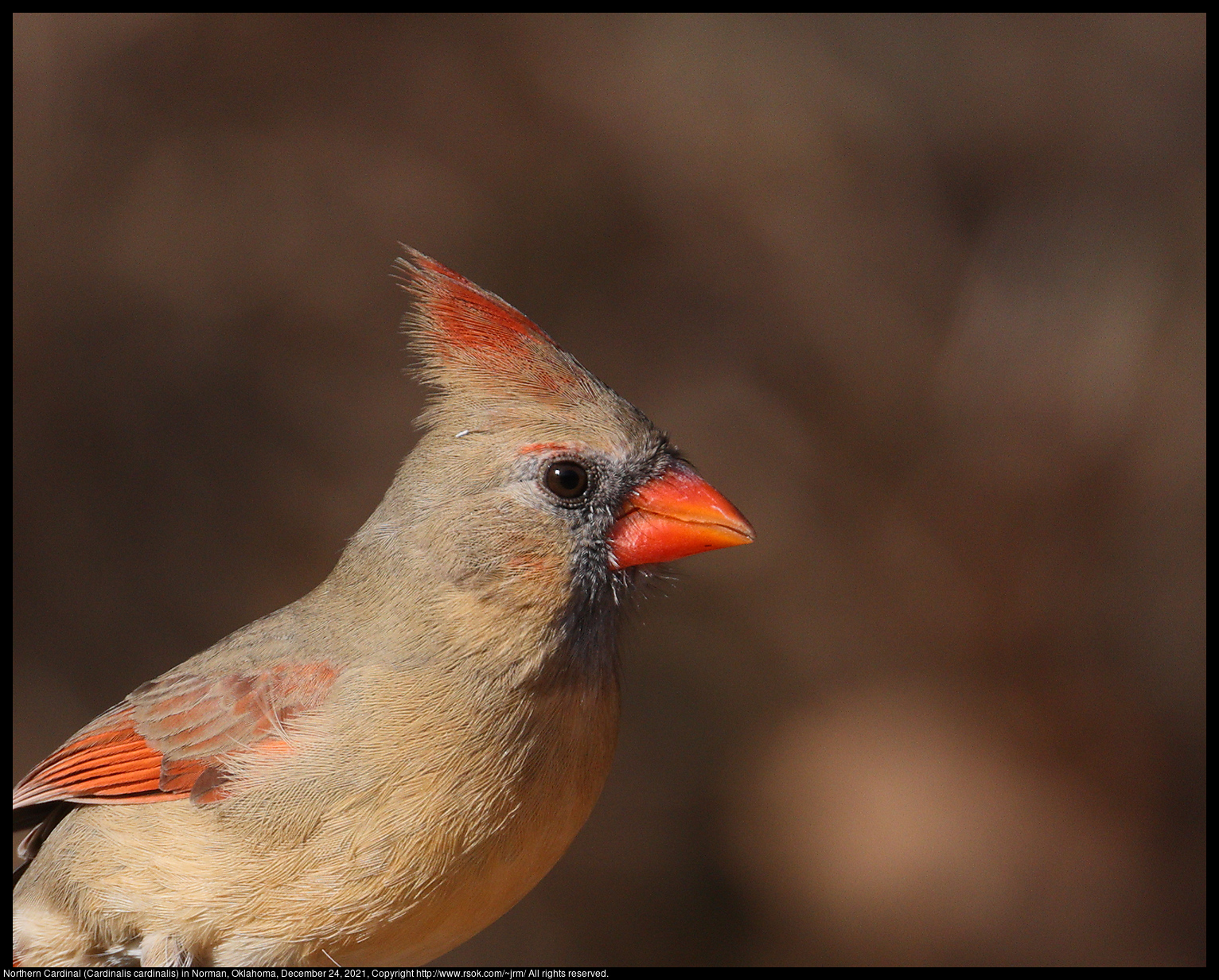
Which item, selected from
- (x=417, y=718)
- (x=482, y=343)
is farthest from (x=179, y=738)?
(x=482, y=343)

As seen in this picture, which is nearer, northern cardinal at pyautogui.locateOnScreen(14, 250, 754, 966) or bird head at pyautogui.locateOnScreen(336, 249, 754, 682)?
northern cardinal at pyautogui.locateOnScreen(14, 250, 754, 966)

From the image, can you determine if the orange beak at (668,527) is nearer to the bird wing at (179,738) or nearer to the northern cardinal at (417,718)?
the northern cardinal at (417,718)

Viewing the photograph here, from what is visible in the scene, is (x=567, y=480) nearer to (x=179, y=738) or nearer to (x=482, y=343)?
(x=482, y=343)

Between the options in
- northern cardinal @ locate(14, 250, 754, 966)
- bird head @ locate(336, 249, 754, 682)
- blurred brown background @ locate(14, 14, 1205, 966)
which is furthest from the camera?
blurred brown background @ locate(14, 14, 1205, 966)

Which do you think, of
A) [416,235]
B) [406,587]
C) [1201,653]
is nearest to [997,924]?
[1201,653]

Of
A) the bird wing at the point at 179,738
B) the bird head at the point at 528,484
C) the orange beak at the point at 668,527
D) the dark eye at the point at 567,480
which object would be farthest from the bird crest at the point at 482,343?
the bird wing at the point at 179,738

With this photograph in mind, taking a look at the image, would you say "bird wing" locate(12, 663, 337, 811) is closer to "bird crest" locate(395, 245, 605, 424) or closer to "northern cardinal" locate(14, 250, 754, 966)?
"northern cardinal" locate(14, 250, 754, 966)

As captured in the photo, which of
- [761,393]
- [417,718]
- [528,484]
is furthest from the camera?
[761,393]

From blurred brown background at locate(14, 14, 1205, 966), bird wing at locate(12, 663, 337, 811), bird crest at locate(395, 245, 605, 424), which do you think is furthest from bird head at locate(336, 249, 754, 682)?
blurred brown background at locate(14, 14, 1205, 966)

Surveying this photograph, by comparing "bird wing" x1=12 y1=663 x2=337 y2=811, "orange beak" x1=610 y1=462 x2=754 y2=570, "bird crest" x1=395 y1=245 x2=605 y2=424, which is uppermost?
"bird crest" x1=395 y1=245 x2=605 y2=424
